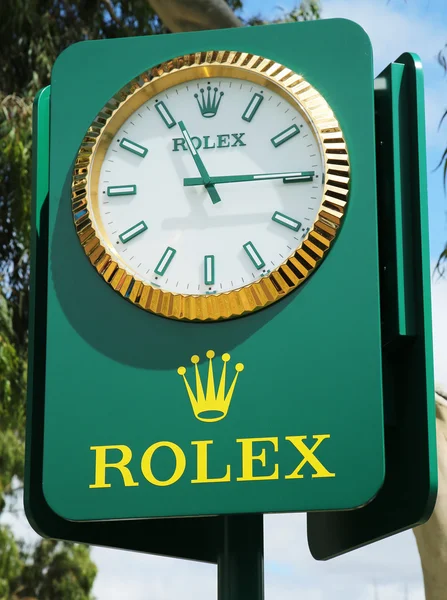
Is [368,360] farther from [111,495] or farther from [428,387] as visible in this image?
[111,495]

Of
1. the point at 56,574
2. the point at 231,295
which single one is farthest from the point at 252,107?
the point at 56,574

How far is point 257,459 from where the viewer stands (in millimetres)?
4262

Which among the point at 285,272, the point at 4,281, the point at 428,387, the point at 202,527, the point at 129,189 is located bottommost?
the point at 202,527

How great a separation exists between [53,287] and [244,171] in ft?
2.66

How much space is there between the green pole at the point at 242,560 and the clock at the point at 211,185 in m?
0.87

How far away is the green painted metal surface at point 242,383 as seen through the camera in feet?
13.9

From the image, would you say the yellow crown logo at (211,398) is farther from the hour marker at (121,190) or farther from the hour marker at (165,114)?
the hour marker at (165,114)

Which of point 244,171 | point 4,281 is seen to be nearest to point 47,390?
point 244,171

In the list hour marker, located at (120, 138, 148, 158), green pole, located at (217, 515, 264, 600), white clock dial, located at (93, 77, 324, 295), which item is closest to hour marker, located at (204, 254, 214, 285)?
white clock dial, located at (93, 77, 324, 295)

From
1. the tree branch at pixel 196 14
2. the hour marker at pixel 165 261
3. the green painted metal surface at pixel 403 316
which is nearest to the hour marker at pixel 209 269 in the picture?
the hour marker at pixel 165 261

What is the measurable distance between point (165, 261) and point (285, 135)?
638 millimetres

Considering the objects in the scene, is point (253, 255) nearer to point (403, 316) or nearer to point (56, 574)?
point (403, 316)

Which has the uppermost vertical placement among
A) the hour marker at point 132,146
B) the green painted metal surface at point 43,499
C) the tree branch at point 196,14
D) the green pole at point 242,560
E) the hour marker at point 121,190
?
the tree branch at point 196,14

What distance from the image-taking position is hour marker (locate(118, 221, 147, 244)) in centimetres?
461
